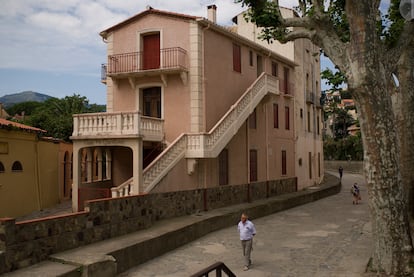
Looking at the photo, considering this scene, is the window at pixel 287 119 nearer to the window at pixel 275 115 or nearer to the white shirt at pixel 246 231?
the window at pixel 275 115

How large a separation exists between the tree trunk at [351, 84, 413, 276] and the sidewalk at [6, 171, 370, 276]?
4.26ft

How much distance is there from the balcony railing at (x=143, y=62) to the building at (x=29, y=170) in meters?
4.64

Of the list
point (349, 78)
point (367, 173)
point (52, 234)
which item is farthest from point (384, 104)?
point (52, 234)

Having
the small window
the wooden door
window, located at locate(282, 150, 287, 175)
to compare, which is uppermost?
the wooden door

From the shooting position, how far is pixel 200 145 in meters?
17.3

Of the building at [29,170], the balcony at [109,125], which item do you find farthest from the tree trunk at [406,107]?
the building at [29,170]

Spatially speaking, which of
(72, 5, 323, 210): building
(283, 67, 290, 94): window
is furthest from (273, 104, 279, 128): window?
(283, 67, 290, 94): window

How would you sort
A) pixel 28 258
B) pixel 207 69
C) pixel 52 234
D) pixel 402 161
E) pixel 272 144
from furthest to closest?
pixel 272 144 < pixel 207 69 < pixel 402 161 < pixel 52 234 < pixel 28 258

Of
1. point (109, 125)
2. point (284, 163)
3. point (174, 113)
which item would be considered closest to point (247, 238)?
point (109, 125)

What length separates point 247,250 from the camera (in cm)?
1208

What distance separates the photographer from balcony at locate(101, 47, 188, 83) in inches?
731

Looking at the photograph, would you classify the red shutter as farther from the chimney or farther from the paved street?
the paved street

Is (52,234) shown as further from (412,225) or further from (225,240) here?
→ (412,225)

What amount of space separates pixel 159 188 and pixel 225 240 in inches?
132
